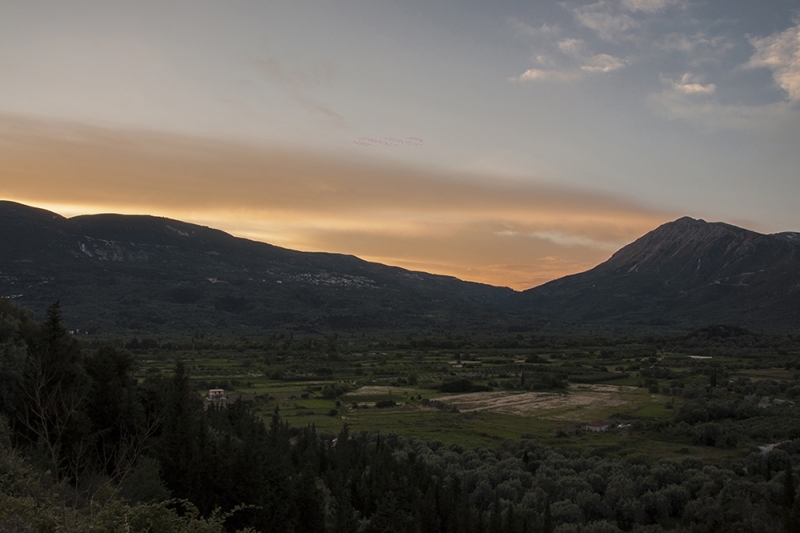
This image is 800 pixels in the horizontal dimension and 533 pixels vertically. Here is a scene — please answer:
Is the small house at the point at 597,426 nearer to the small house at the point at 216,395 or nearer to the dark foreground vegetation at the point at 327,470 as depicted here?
the dark foreground vegetation at the point at 327,470

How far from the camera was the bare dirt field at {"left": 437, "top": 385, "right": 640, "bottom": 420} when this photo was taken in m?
65.8

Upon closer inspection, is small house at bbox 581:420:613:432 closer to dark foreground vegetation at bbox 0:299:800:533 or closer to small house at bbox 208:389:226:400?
dark foreground vegetation at bbox 0:299:800:533

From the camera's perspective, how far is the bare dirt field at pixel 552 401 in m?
65.8

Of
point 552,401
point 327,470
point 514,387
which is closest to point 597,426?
point 552,401

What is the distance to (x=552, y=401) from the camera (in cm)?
7281

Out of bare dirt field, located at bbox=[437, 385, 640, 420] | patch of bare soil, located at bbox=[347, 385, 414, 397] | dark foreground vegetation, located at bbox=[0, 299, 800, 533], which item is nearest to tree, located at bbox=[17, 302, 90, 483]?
dark foreground vegetation, located at bbox=[0, 299, 800, 533]

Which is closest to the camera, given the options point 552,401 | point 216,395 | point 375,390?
point 216,395

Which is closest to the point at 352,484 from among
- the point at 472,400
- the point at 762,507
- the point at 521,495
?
the point at 521,495

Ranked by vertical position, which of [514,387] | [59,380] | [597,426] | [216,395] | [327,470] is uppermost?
[59,380]

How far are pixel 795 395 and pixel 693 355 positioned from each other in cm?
5423

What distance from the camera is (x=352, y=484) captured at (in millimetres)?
34312

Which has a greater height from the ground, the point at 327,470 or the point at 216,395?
the point at 327,470

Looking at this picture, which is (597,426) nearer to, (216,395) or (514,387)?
(514,387)

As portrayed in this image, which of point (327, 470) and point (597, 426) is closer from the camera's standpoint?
point (327, 470)
